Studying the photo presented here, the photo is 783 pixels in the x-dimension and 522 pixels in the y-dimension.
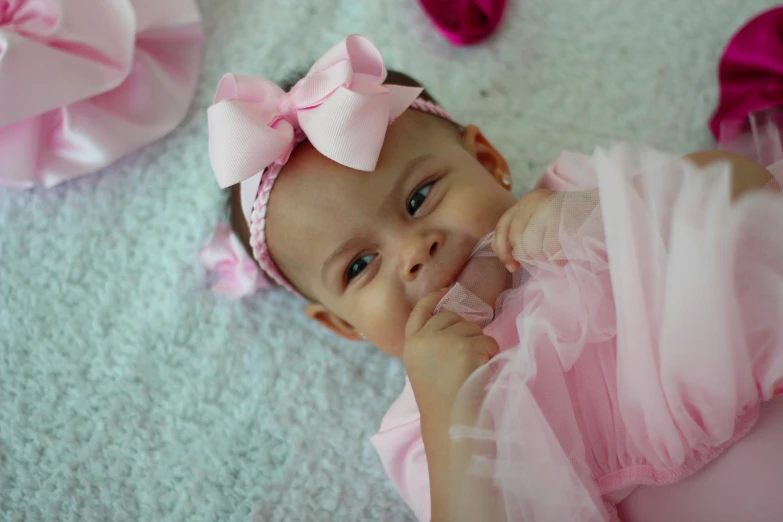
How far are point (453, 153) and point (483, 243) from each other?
0.53ft

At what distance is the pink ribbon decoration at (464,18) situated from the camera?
4.31 ft

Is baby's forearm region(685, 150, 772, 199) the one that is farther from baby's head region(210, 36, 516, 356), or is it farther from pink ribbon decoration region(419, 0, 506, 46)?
pink ribbon decoration region(419, 0, 506, 46)

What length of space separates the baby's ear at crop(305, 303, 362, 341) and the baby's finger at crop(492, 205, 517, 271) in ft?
1.08

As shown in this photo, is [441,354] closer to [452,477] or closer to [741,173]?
[452,477]

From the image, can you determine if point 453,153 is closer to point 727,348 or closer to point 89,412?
point 727,348

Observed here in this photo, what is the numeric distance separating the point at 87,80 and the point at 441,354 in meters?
0.86

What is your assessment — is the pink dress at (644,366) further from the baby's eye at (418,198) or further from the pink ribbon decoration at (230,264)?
the pink ribbon decoration at (230,264)

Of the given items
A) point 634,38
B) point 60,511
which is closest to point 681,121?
point 634,38

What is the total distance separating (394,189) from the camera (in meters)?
0.94

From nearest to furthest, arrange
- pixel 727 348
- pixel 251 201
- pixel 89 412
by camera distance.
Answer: pixel 727 348
pixel 251 201
pixel 89 412

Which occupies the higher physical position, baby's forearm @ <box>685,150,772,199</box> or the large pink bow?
baby's forearm @ <box>685,150,772,199</box>

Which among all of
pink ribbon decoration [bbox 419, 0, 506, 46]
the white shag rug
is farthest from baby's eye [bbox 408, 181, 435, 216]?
pink ribbon decoration [bbox 419, 0, 506, 46]

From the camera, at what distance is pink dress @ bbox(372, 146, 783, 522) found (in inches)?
27.7

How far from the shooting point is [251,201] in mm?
1030
